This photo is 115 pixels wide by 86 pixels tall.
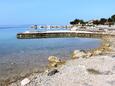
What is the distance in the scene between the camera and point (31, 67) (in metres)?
23.5

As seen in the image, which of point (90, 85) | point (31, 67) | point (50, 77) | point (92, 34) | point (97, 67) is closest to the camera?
point (90, 85)

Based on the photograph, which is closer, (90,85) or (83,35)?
(90,85)

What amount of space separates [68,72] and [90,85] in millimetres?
3513

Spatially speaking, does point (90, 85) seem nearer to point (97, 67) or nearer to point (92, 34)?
point (97, 67)

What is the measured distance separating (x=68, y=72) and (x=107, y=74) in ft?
6.92

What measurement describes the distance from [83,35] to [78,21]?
1965 inches

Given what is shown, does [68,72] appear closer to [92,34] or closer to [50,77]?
[50,77]

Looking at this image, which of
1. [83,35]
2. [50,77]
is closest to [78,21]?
[83,35]

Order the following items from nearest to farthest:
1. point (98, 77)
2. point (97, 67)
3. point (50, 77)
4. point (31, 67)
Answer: point (98, 77) → point (50, 77) → point (97, 67) → point (31, 67)

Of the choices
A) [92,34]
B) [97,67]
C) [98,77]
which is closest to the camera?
[98,77]

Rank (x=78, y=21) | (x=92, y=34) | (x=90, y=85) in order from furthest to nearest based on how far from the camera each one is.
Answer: (x=78, y=21)
(x=92, y=34)
(x=90, y=85)

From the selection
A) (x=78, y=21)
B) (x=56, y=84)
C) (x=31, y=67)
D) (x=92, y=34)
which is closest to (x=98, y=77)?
(x=56, y=84)

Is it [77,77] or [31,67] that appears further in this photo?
[31,67]

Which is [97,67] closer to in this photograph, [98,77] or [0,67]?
[98,77]
